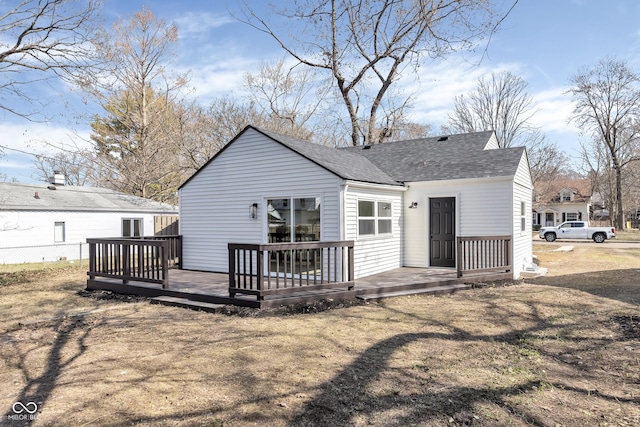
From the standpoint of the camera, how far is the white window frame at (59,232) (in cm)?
1836

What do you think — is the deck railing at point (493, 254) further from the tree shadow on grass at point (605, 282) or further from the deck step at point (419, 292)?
the tree shadow on grass at point (605, 282)

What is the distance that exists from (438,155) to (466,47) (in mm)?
7025

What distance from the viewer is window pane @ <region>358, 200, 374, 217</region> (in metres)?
9.48

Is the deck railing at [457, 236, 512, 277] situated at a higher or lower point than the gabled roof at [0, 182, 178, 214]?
lower

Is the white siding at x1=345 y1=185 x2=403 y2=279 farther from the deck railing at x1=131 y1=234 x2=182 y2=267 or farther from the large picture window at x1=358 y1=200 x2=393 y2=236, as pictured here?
the deck railing at x1=131 y1=234 x2=182 y2=267

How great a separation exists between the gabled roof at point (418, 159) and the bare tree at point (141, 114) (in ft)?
46.3

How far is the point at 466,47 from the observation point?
19.1ft

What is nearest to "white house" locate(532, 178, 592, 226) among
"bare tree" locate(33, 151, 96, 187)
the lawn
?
the lawn

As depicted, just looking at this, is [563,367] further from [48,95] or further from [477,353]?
[48,95]

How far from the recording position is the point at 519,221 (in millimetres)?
11344

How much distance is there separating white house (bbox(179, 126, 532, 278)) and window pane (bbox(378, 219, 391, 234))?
3 cm

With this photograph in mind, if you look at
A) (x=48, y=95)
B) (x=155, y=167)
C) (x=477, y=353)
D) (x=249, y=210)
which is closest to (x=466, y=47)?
(x=477, y=353)

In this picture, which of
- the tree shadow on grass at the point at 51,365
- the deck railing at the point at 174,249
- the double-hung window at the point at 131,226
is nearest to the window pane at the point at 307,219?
the deck railing at the point at 174,249

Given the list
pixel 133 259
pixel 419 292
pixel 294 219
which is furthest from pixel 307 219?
pixel 133 259
